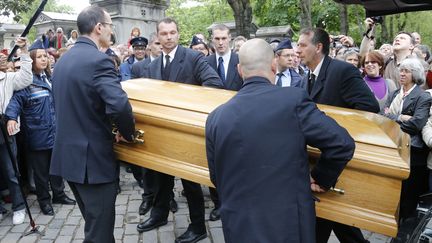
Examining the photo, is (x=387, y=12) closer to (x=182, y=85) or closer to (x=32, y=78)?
A: (x=182, y=85)

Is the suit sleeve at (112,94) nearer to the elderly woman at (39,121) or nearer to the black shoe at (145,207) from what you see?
the black shoe at (145,207)

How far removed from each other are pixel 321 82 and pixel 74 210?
10.6 ft

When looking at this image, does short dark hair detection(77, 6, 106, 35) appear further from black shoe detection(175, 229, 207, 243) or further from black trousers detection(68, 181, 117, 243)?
black shoe detection(175, 229, 207, 243)

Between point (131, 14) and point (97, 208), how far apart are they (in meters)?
8.77

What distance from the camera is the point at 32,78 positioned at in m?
4.27

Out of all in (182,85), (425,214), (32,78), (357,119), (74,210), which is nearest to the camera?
(425,214)

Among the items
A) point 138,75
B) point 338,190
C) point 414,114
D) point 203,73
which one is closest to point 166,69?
point 203,73

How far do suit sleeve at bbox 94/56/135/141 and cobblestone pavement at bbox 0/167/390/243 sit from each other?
1651mm

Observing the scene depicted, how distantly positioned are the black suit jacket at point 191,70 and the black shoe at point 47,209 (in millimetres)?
2226

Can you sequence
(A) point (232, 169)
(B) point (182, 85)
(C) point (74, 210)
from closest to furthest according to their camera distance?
(A) point (232, 169)
(B) point (182, 85)
(C) point (74, 210)

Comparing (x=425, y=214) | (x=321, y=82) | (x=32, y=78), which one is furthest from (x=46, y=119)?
(x=425, y=214)

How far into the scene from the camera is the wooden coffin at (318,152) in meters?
2.02

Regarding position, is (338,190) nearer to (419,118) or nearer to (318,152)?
(318,152)

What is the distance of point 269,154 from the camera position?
1.91m
